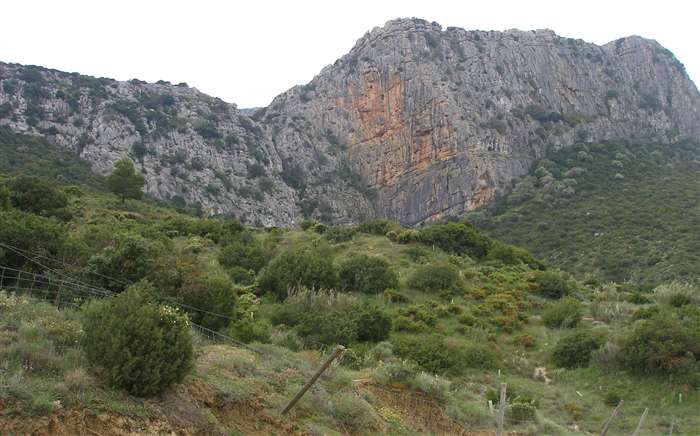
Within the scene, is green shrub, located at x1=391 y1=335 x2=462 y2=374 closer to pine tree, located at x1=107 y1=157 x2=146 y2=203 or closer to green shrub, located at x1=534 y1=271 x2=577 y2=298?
green shrub, located at x1=534 y1=271 x2=577 y2=298

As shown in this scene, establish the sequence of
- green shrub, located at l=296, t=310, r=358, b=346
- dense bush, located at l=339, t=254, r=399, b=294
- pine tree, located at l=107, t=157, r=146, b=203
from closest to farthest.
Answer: green shrub, located at l=296, t=310, r=358, b=346 < dense bush, located at l=339, t=254, r=399, b=294 < pine tree, located at l=107, t=157, r=146, b=203

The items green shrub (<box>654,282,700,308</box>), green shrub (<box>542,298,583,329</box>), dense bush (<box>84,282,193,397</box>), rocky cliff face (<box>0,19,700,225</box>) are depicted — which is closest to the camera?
dense bush (<box>84,282,193,397</box>)

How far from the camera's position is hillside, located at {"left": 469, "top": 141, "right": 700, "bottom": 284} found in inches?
1692

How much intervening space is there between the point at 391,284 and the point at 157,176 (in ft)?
124

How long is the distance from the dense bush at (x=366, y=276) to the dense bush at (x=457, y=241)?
10.8 meters

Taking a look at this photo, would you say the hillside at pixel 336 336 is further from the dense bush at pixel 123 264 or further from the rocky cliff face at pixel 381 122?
the rocky cliff face at pixel 381 122

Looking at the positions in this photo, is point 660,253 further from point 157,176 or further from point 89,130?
point 89,130

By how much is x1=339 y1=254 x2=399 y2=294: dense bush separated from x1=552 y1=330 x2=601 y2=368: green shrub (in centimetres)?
846

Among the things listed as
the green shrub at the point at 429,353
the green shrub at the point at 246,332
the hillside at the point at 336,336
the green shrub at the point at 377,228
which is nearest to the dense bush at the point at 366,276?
the hillside at the point at 336,336

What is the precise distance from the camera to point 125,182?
45.3 metres

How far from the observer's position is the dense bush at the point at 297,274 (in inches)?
997

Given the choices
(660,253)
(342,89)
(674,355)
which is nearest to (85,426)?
(674,355)

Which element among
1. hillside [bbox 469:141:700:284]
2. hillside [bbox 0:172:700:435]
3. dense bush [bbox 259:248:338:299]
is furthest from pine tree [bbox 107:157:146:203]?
hillside [bbox 469:141:700:284]

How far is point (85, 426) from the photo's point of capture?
23.6 ft
